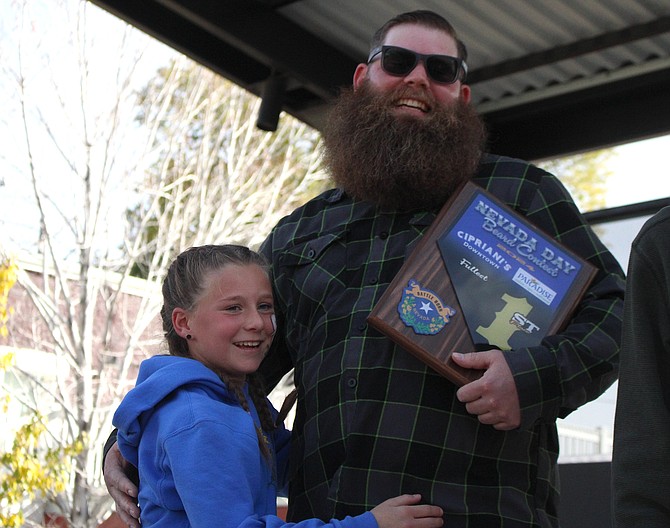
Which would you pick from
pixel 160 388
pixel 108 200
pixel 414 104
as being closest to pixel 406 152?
pixel 414 104

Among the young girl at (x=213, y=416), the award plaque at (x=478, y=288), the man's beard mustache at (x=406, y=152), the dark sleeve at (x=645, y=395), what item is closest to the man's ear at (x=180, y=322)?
the young girl at (x=213, y=416)

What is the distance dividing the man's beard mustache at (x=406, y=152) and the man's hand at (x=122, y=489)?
44.0 inches

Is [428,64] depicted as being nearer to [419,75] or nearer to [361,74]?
[419,75]

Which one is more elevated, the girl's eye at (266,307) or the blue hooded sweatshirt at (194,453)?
the girl's eye at (266,307)

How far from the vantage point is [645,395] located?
175 cm

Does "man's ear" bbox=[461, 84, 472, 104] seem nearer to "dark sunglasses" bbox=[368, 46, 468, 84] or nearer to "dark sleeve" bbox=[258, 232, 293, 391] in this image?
"dark sunglasses" bbox=[368, 46, 468, 84]

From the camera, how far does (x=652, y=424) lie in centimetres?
173

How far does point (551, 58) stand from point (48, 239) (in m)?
8.09

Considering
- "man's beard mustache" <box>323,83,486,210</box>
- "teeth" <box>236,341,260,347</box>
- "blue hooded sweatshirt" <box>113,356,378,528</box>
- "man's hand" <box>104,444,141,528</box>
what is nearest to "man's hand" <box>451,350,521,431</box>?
"blue hooded sweatshirt" <box>113,356,378,528</box>

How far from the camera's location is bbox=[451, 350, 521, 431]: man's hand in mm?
2602

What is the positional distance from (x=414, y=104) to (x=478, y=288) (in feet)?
2.61

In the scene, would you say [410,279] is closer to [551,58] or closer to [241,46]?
[241,46]

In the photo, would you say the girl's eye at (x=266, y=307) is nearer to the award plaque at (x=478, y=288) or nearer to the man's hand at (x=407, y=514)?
the award plaque at (x=478, y=288)

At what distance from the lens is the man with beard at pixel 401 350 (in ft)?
8.93
